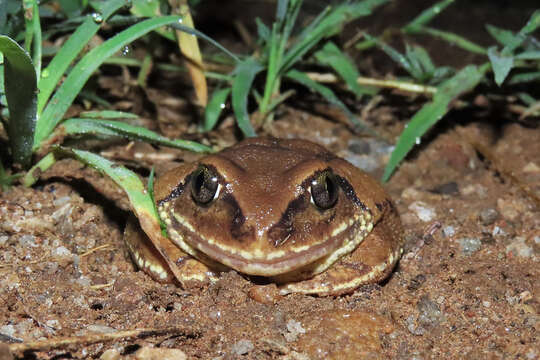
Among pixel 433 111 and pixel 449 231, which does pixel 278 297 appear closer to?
pixel 449 231

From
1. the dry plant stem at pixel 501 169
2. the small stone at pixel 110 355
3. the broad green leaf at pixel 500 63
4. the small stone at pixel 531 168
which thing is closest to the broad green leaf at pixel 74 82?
the small stone at pixel 110 355

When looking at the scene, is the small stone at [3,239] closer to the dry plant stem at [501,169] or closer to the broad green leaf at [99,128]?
the broad green leaf at [99,128]

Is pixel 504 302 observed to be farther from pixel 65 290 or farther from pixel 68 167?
pixel 68 167

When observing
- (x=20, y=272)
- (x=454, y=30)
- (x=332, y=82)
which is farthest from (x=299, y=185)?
(x=454, y=30)

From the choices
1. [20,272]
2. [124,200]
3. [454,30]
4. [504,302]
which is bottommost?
[454,30]

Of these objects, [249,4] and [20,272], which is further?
[249,4]

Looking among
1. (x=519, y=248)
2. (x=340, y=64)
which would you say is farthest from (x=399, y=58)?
(x=519, y=248)

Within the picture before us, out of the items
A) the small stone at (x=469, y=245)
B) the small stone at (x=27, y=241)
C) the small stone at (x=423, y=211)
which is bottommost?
the small stone at (x=423, y=211)

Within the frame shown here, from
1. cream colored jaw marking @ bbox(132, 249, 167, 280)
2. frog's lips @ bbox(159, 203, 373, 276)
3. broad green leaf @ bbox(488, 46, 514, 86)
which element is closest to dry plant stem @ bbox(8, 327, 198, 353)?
frog's lips @ bbox(159, 203, 373, 276)
